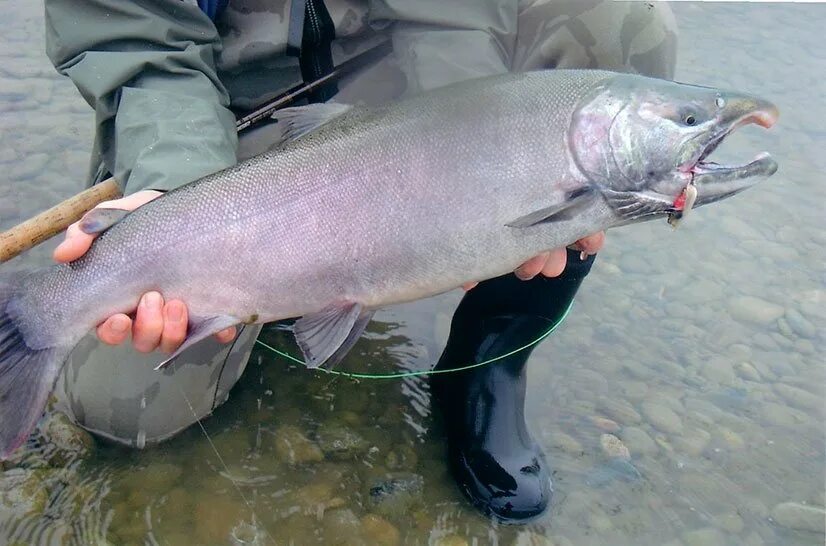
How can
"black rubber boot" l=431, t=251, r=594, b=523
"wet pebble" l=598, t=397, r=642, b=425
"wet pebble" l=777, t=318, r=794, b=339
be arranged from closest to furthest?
"black rubber boot" l=431, t=251, r=594, b=523, "wet pebble" l=598, t=397, r=642, b=425, "wet pebble" l=777, t=318, r=794, b=339

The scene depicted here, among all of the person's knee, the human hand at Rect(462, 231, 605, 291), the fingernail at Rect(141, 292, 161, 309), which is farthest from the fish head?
the fingernail at Rect(141, 292, 161, 309)

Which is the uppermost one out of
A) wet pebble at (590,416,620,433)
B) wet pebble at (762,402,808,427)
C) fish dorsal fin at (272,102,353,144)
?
fish dorsal fin at (272,102,353,144)

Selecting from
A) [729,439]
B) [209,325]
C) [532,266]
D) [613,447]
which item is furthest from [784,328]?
[209,325]

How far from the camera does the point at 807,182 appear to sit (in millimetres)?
3812

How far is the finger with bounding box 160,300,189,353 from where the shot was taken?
1729 mm

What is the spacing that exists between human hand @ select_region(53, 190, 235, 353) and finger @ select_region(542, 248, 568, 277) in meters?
0.84

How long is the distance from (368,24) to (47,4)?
91 centimetres

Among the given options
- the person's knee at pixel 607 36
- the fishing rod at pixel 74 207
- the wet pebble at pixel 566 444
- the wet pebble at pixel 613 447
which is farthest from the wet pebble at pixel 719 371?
the fishing rod at pixel 74 207

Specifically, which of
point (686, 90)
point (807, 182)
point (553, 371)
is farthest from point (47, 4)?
point (807, 182)

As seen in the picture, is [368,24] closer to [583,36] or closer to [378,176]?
[583,36]

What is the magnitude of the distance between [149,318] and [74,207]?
73 centimetres

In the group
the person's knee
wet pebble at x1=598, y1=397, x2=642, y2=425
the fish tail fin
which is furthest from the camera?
wet pebble at x1=598, y1=397, x2=642, y2=425

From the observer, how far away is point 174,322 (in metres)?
1.73

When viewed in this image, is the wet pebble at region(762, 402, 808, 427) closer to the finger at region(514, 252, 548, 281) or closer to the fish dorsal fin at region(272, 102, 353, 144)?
the finger at region(514, 252, 548, 281)
